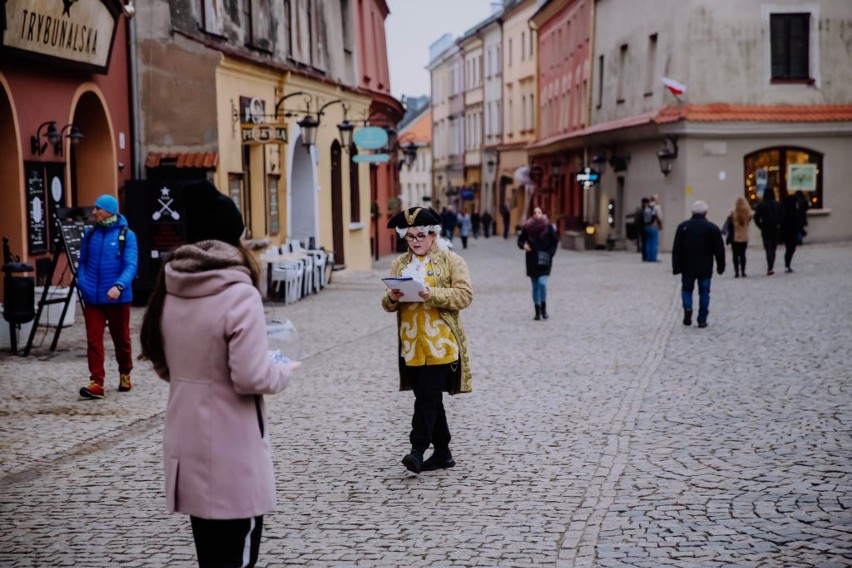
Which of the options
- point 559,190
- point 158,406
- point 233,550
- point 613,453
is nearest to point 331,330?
point 158,406

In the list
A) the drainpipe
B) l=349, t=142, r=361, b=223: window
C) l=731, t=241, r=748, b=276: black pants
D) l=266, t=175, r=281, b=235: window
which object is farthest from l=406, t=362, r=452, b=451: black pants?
l=349, t=142, r=361, b=223: window

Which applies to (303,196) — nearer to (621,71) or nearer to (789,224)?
(789,224)

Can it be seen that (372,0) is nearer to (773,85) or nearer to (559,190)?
(773,85)

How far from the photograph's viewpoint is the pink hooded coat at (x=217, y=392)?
477cm

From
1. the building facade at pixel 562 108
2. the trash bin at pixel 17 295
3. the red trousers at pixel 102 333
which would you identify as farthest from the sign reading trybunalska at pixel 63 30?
the building facade at pixel 562 108

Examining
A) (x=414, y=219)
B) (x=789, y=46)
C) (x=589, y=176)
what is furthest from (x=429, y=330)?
(x=589, y=176)

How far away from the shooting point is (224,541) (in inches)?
194

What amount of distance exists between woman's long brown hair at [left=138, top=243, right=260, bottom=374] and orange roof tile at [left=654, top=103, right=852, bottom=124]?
3381cm

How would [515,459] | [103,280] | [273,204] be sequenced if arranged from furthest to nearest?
[273,204] < [103,280] < [515,459]

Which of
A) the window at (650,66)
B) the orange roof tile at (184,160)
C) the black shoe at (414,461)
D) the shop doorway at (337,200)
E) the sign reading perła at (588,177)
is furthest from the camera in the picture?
the sign reading perła at (588,177)

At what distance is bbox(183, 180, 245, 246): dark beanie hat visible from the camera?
192 inches

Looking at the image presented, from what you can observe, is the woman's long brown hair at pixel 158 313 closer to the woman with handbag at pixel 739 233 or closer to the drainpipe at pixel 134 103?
the drainpipe at pixel 134 103

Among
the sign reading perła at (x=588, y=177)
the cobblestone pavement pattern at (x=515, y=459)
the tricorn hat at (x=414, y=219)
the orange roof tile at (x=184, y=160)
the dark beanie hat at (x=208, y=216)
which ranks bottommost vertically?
the cobblestone pavement pattern at (x=515, y=459)

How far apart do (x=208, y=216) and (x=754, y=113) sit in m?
35.2
